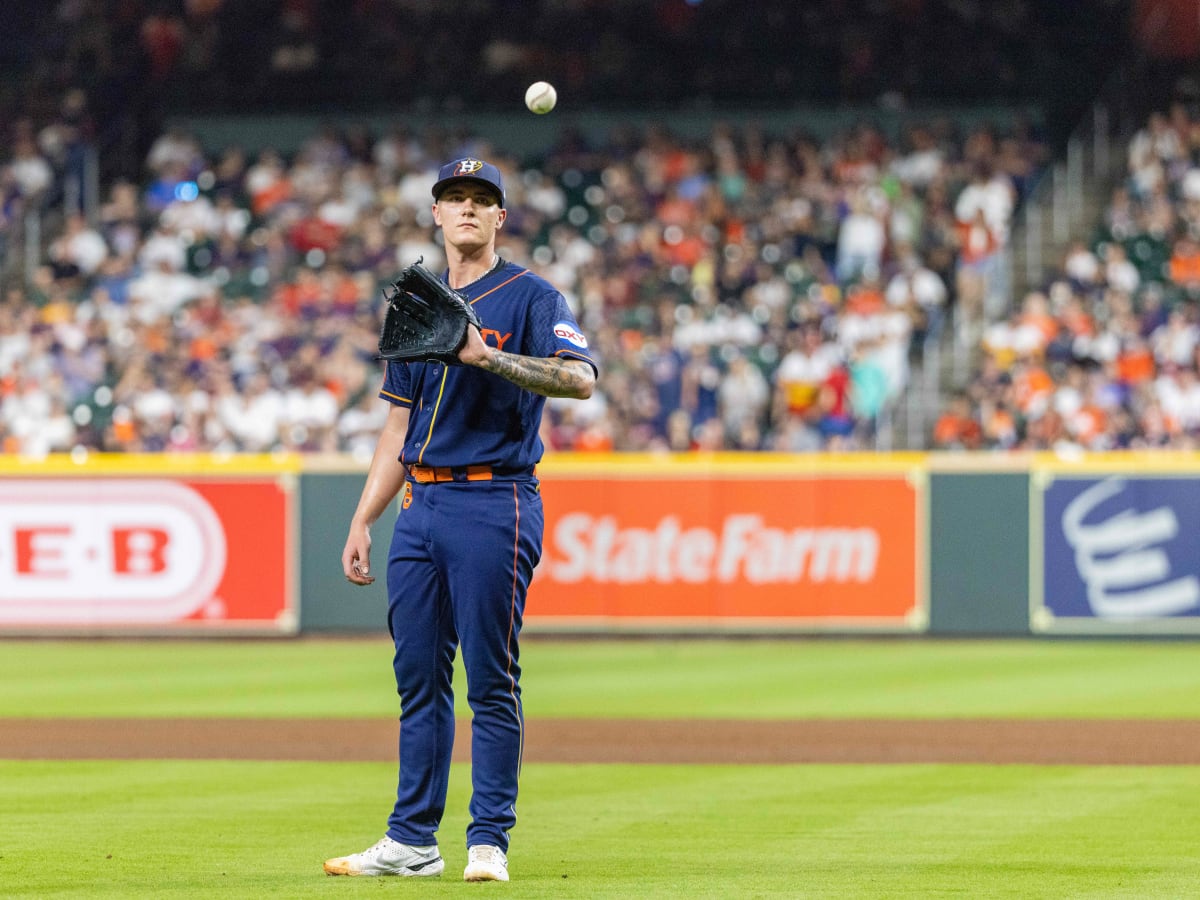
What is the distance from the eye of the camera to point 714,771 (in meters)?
9.06

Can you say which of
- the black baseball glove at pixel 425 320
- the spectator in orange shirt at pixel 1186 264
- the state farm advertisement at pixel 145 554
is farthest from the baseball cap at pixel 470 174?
the spectator in orange shirt at pixel 1186 264

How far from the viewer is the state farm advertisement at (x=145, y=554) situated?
17.3 m

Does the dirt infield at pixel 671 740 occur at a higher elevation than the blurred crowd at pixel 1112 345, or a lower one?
lower

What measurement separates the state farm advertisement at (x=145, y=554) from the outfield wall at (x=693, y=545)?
0.06 feet

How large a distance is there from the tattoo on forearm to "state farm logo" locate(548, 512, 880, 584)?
1194 cm

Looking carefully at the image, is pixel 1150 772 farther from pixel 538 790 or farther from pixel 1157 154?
pixel 1157 154

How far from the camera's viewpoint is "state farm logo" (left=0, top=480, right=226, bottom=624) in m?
17.2

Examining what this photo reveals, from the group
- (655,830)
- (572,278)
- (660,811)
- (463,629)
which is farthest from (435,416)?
(572,278)

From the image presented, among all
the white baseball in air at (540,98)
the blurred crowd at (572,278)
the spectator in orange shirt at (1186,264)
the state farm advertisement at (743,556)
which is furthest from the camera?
the spectator in orange shirt at (1186,264)

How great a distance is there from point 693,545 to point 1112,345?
4918 mm

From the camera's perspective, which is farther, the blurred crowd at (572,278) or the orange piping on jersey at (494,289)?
the blurred crowd at (572,278)

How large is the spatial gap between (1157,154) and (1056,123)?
287cm

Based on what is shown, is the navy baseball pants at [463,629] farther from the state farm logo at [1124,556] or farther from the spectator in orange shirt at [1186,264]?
the spectator in orange shirt at [1186,264]

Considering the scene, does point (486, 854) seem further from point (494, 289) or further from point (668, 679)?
point (668, 679)
